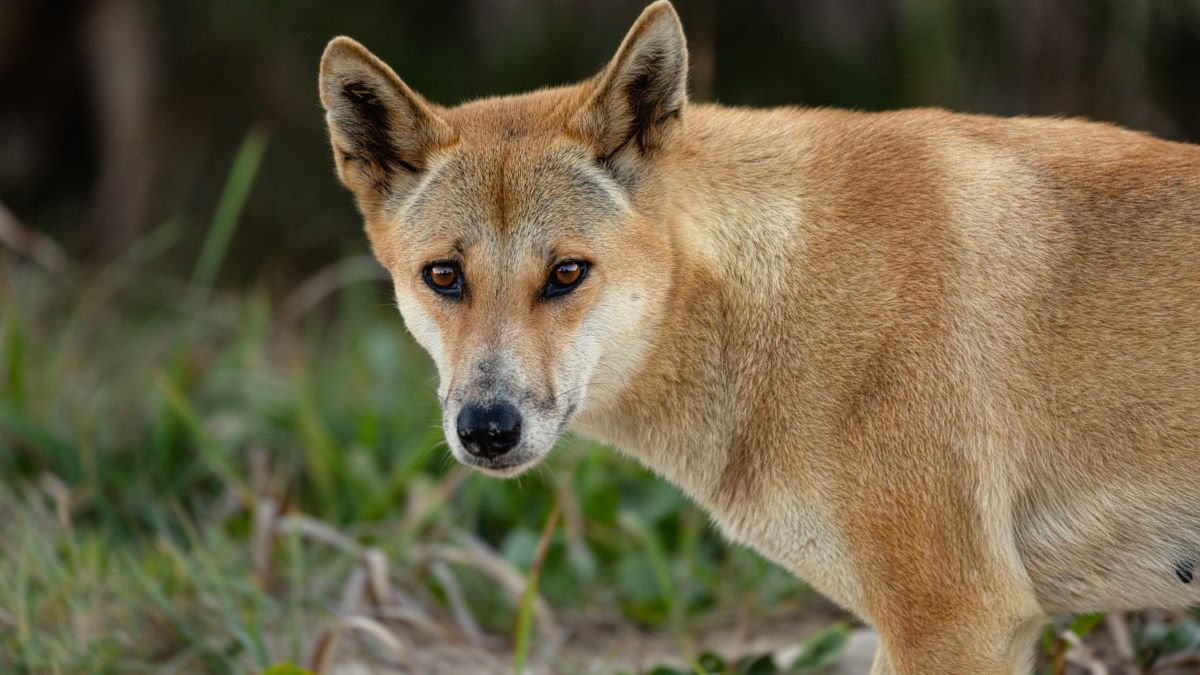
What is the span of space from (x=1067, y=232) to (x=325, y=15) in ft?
24.5

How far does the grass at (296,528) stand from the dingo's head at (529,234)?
2.43ft

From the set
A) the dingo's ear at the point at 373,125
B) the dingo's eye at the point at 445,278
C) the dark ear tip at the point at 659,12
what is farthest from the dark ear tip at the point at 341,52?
the dark ear tip at the point at 659,12

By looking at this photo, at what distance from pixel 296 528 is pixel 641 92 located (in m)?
2.27

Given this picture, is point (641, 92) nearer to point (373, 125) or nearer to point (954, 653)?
point (373, 125)

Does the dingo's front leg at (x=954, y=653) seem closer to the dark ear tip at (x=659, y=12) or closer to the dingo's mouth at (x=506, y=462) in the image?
the dingo's mouth at (x=506, y=462)

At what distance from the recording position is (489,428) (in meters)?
3.20

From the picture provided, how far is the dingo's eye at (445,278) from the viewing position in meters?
3.49

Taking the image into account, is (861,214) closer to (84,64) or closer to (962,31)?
(962,31)

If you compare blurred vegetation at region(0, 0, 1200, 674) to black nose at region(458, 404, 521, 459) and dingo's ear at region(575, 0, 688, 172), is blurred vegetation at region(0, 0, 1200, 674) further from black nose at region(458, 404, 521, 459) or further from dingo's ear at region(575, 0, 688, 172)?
dingo's ear at region(575, 0, 688, 172)

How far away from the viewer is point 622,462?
572 cm

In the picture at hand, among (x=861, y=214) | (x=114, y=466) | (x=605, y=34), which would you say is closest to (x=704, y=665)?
(x=861, y=214)

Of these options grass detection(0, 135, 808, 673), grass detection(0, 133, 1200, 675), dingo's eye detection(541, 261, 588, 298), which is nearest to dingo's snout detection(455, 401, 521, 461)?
dingo's eye detection(541, 261, 588, 298)

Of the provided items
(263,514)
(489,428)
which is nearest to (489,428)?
(489,428)

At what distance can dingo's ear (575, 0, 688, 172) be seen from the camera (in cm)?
334
